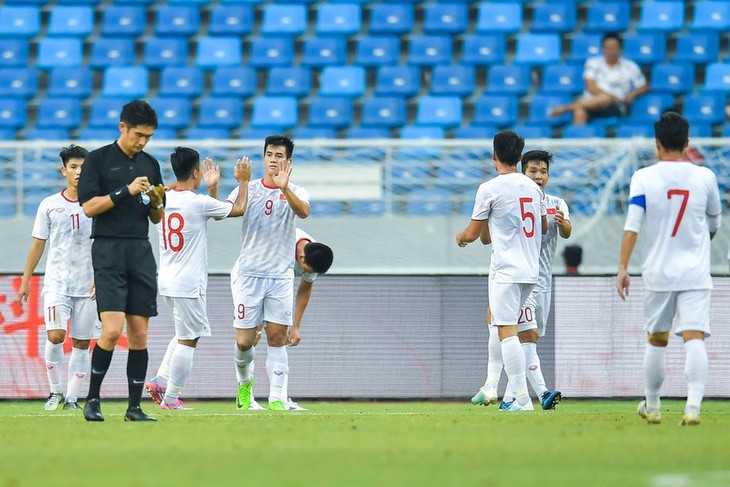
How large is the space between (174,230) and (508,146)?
9.38 ft

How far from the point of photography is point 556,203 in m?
11.1

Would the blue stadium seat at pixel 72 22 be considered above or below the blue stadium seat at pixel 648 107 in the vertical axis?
above

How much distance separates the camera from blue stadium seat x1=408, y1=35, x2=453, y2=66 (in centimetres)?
1950

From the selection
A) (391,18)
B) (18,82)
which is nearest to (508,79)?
(391,18)

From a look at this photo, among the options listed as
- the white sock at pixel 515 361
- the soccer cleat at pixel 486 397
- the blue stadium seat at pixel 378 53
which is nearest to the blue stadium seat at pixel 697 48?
the blue stadium seat at pixel 378 53

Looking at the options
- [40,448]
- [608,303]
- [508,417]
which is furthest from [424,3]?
[40,448]

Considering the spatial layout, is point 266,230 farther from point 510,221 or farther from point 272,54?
point 272,54

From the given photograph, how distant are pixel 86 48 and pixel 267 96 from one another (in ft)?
11.2

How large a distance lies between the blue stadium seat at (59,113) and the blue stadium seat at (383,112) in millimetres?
4299

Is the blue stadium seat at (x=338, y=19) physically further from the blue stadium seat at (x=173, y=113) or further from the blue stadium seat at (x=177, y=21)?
the blue stadium seat at (x=173, y=113)

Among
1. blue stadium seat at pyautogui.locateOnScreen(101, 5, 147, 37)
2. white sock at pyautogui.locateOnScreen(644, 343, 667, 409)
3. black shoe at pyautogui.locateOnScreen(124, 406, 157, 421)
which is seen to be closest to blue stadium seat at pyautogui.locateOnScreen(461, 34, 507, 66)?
blue stadium seat at pyautogui.locateOnScreen(101, 5, 147, 37)

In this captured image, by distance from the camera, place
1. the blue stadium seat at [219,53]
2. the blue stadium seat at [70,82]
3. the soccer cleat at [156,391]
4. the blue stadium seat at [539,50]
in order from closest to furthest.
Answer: the soccer cleat at [156,391], the blue stadium seat at [539,50], the blue stadium seat at [70,82], the blue stadium seat at [219,53]

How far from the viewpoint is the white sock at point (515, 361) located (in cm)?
948

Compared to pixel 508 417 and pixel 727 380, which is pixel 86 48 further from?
pixel 508 417
